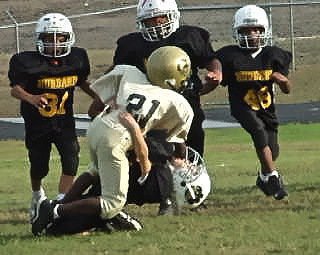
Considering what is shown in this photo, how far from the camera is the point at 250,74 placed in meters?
9.35

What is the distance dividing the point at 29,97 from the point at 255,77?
214 centimetres

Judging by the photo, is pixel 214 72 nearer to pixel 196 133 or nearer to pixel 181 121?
pixel 196 133

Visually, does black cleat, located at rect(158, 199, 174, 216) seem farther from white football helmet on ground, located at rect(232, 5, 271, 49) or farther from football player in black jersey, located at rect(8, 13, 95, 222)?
white football helmet on ground, located at rect(232, 5, 271, 49)

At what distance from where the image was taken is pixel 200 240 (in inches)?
277

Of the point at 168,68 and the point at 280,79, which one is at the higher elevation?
the point at 168,68

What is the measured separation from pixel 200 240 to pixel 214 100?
1909 cm

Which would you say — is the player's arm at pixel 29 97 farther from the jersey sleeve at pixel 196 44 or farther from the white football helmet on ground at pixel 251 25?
the white football helmet on ground at pixel 251 25

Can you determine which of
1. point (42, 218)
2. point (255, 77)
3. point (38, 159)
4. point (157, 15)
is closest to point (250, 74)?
point (255, 77)

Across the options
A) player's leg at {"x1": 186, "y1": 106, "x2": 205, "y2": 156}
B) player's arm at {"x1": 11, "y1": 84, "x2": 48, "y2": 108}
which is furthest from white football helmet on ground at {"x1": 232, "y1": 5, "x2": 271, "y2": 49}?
player's arm at {"x1": 11, "y1": 84, "x2": 48, "y2": 108}

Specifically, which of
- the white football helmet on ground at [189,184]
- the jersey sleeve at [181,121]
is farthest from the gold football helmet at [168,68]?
the white football helmet on ground at [189,184]

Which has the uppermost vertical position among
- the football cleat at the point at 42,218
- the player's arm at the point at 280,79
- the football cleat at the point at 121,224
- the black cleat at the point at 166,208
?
the player's arm at the point at 280,79

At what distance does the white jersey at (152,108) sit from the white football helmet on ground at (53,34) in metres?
1.30

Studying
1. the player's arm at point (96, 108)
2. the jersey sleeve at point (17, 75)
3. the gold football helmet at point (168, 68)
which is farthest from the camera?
the jersey sleeve at point (17, 75)

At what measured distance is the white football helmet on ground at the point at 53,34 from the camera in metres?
8.62
